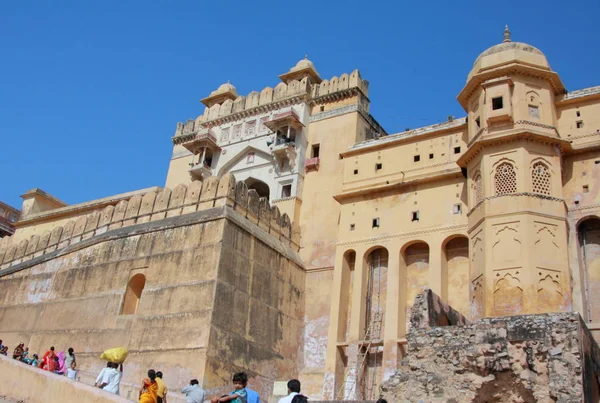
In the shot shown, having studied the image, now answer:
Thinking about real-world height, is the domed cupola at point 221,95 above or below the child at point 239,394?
above

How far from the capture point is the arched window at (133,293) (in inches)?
782

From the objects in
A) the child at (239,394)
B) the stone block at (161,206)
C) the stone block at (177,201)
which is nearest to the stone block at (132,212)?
the stone block at (161,206)

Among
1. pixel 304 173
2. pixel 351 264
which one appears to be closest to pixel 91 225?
pixel 304 173

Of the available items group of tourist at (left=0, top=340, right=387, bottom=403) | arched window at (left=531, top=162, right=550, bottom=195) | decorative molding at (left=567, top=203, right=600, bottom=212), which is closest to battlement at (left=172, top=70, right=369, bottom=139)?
arched window at (left=531, top=162, right=550, bottom=195)

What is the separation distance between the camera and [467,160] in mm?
19828

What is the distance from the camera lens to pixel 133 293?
2028 cm

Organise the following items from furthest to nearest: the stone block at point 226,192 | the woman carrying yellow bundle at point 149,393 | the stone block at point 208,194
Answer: the stone block at point 208,194 → the stone block at point 226,192 → the woman carrying yellow bundle at point 149,393

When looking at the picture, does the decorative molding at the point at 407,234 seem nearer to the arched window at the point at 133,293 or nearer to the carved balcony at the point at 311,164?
the carved balcony at the point at 311,164

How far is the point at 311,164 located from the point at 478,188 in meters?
7.56

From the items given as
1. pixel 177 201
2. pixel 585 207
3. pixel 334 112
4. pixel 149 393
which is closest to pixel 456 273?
pixel 585 207

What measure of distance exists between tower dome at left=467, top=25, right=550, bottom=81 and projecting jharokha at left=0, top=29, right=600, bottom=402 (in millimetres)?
59

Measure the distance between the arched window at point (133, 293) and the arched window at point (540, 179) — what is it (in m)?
11.8

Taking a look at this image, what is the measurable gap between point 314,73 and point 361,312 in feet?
37.5

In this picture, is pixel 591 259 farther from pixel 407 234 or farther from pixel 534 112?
pixel 407 234
